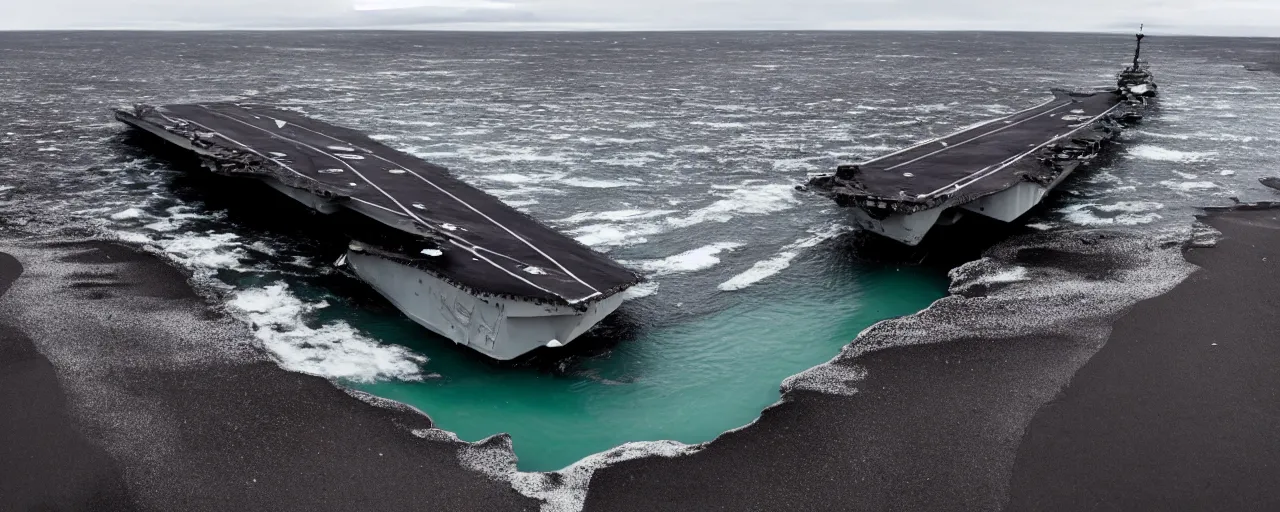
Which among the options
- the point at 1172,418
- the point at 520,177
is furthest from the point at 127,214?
the point at 1172,418

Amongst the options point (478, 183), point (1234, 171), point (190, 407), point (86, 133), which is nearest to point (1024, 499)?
point (190, 407)

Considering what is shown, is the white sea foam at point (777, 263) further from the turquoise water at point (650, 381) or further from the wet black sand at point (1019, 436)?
the wet black sand at point (1019, 436)

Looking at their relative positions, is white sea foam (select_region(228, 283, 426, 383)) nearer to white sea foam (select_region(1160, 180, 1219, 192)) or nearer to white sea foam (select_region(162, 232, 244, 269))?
white sea foam (select_region(162, 232, 244, 269))

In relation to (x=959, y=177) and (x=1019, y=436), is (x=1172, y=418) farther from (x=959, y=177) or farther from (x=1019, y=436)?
(x=959, y=177)

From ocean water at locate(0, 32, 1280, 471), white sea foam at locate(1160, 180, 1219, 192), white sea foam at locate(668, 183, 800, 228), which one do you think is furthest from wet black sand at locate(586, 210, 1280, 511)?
white sea foam at locate(1160, 180, 1219, 192)

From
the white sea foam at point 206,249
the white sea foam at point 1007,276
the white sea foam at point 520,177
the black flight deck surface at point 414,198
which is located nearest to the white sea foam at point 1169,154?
the white sea foam at point 1007,276

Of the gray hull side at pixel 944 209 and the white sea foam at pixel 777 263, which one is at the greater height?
the gray hull side at pixel 944 209

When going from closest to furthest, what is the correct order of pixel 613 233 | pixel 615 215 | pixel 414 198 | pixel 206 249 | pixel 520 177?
pixel 206 249 < pixel 414 198 < pixel 613 233 < pixel 615 215 < pixel 520 177
